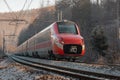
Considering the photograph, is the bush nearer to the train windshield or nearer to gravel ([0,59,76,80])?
the train windshield

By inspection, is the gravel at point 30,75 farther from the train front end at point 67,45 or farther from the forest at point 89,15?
the forest at point 89,15

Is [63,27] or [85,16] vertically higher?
[85,16]

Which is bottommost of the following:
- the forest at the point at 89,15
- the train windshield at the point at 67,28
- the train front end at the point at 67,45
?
the train front end at the point at 67,45

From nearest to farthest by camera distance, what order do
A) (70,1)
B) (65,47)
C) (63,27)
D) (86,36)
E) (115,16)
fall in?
(65,47)
(63,27)
(86,36)
(115,16)
(70,1)

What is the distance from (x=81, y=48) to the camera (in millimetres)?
23641

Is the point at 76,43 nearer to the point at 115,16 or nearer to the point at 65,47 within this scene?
the point at 65,47

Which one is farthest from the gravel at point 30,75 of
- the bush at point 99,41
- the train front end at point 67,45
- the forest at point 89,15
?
the forest at point 89,15

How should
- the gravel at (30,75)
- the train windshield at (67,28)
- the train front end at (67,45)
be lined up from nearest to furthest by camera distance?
the gravel at (30,75) < the train front end at (67,45) < the train windshield at (67,28)

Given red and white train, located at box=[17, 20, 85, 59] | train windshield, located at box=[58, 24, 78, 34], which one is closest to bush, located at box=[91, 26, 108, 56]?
red and white train, located at box=[17, 20, 85, 59]

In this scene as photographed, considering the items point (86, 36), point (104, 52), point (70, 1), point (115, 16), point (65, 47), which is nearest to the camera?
point (65, 47)

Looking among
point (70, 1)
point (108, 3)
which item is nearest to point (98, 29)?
point (108, 3)

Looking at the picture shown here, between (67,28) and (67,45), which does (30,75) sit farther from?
(67,28)

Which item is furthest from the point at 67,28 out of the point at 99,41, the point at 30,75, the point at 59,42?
the point at 99,41

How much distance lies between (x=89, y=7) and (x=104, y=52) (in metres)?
32.5
